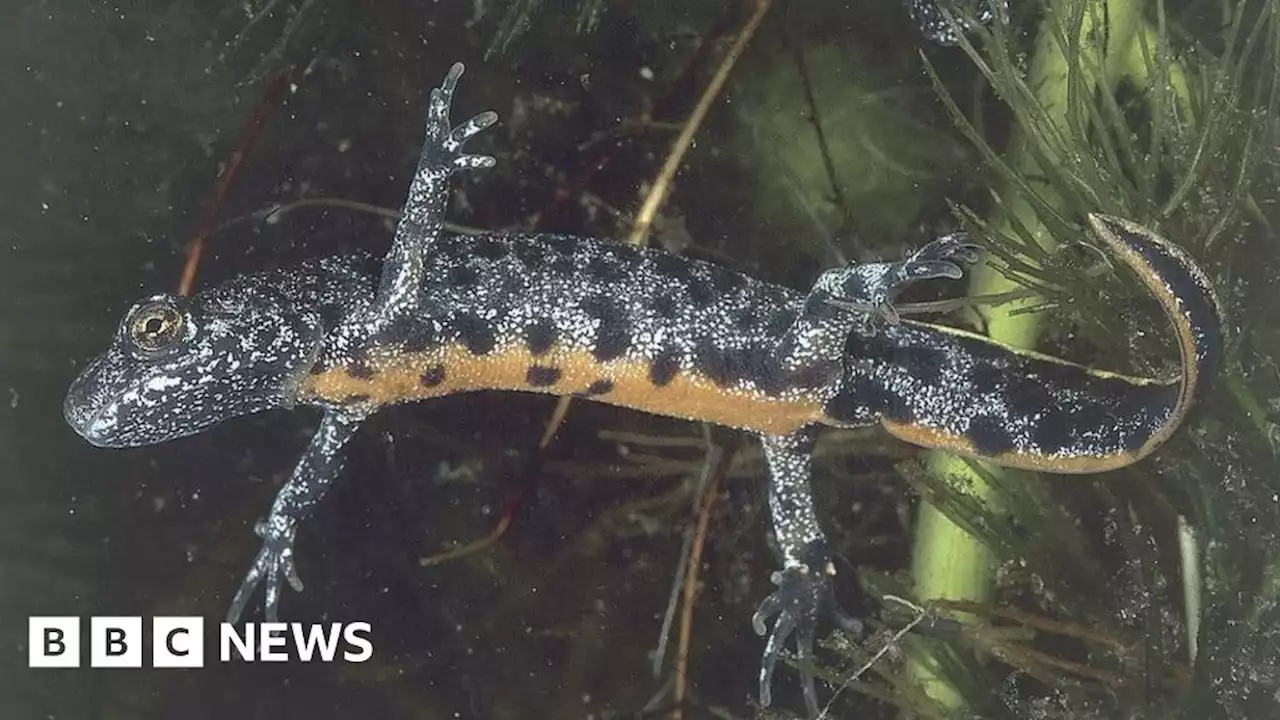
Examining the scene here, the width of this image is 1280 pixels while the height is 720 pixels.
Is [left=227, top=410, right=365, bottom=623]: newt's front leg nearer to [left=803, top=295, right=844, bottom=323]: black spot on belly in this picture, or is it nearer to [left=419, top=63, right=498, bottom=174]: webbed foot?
[left=419, top=63, right=498, bottom=174]: webbed foot

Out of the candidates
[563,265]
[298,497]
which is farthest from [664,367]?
[298,497]

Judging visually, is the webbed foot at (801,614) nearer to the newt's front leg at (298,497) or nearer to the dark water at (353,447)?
the dark water at (353,447)

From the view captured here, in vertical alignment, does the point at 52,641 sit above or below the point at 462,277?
below

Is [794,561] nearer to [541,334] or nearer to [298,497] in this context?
[541,334]

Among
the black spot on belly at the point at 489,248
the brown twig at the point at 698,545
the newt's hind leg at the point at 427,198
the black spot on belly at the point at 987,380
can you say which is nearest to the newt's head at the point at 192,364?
the newt's hind leg at the point at 427,198

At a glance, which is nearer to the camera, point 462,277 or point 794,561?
point 462,277

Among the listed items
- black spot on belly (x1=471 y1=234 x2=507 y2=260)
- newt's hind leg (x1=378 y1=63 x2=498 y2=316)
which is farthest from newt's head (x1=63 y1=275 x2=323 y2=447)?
black spot on belly (x1=471 y1=234 x2=507 y2=260)
